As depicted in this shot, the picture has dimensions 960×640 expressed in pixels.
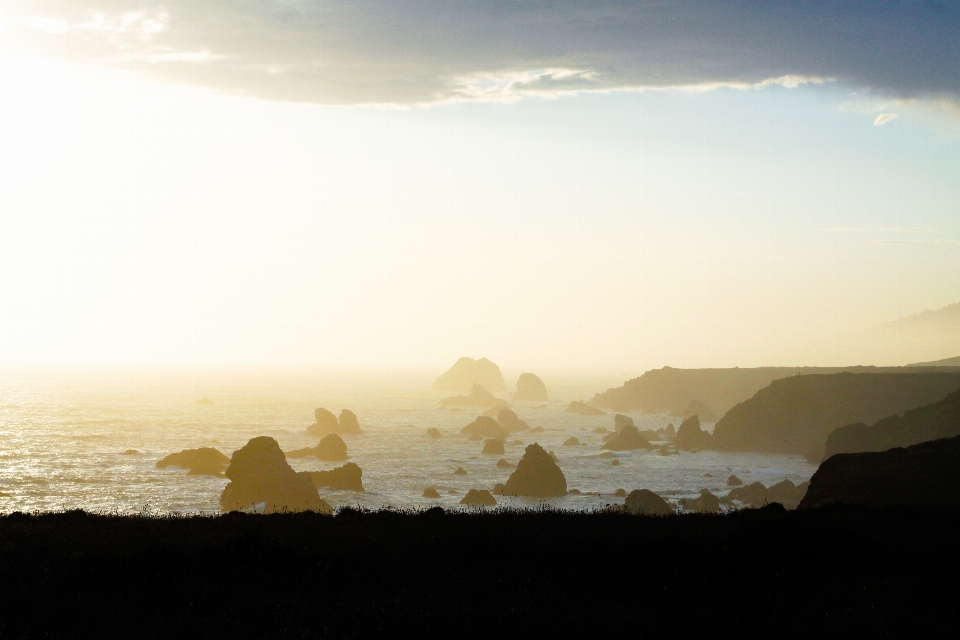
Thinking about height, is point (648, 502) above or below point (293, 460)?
above

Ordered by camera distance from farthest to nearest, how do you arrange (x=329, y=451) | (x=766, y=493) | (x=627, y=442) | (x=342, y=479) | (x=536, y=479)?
(x=627, y=442) < (x=329, y=451) < (x=342, y=479) < (x=766, y=493) < (x=536, y=479)

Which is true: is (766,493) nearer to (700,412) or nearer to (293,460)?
(293,460)

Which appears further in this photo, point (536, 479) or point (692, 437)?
point (692, 437)

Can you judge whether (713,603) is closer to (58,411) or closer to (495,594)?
(495,594)

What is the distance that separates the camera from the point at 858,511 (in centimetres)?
1870

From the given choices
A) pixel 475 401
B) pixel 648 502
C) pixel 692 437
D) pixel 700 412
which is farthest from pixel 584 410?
pixel 648 502

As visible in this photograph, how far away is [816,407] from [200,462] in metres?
88.0

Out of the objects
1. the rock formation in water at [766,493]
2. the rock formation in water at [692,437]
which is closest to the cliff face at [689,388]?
the rock formation in water at [692,437]

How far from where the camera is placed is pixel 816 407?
99.3m

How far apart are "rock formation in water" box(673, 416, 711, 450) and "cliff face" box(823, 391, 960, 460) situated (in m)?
27.7

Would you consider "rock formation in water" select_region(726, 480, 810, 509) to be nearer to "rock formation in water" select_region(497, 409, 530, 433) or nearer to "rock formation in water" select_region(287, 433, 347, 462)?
"rock formation in water" select_region(287, 433, 347, 462)

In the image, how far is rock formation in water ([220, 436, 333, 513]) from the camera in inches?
1944

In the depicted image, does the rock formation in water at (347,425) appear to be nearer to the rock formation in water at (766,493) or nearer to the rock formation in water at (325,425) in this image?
the rock formation in water at (325,425)

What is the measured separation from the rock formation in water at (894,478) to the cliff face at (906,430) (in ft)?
106
